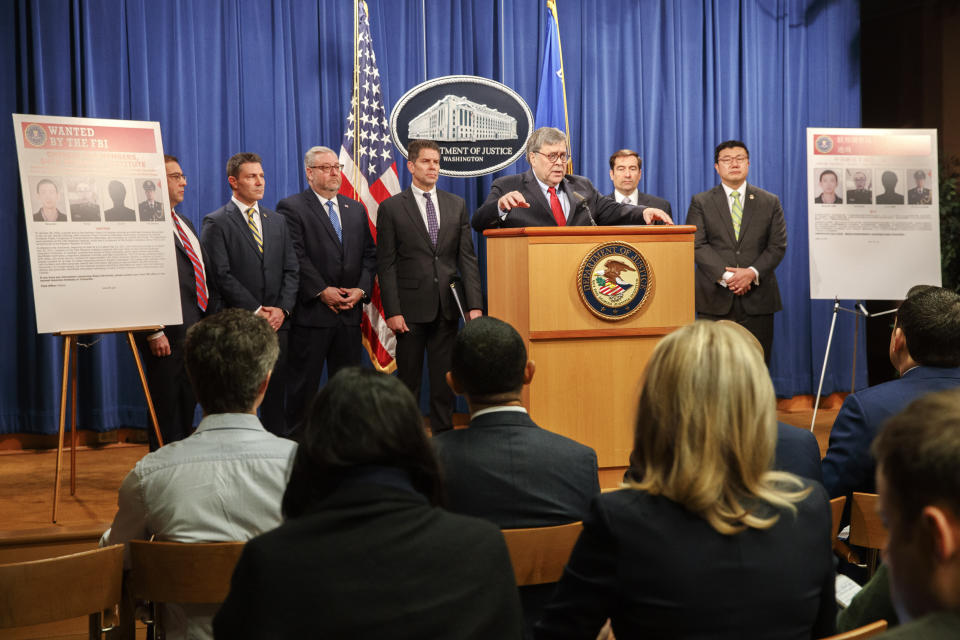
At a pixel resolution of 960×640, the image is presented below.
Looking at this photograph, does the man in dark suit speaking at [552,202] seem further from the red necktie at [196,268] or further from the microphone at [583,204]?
the red necktie at [196,268]

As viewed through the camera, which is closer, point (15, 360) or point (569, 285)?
point (569, 285)

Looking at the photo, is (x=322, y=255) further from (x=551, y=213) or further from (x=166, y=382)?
(x=551, y=213)

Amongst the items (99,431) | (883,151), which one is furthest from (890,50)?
(99,431)

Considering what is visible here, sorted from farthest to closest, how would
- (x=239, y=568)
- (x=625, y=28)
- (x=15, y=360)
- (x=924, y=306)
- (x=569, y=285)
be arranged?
1. (x=625, y=28)
2. (x=15, y=360)
3. (x=569, y=285)
4. (x=924, y=306)
5. (x=239, y=568)

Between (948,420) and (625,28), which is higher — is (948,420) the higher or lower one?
the lower one

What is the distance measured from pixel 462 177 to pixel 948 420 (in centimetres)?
573

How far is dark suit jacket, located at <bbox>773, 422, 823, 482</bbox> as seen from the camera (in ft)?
7.12

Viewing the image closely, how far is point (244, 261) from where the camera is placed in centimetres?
513

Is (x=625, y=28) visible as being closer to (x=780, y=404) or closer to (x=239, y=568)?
A: (x=780, y=404)

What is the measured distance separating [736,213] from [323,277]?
8.60ft

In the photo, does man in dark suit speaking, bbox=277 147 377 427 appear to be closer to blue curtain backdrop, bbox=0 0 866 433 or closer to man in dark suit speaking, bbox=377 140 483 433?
man in dark suit speaking, bbox=377 140 483 433

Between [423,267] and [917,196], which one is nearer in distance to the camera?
[423,267]

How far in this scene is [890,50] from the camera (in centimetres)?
738

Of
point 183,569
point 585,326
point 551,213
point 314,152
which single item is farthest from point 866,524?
point 314,152
